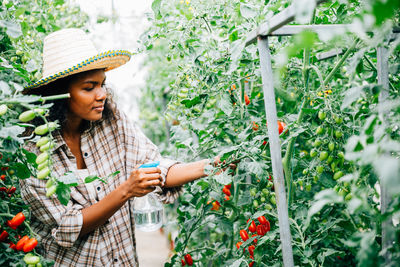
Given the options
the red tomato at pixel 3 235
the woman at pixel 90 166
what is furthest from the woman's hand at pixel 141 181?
the red tomato at pixel 3 235

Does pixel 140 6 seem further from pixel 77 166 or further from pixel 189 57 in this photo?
pixel 77 166

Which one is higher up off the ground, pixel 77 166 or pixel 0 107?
pixel 0 107

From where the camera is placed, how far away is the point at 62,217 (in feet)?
4.53

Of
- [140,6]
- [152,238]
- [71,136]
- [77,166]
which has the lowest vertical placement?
[152,238]

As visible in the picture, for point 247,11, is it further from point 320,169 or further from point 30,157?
point 30,157

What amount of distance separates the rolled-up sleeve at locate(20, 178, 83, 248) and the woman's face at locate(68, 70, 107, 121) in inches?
13.0

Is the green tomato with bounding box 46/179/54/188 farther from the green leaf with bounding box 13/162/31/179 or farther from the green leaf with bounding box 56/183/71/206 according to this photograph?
the green leaf with bounding box 13/162/31/179

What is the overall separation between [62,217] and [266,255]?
78 cm

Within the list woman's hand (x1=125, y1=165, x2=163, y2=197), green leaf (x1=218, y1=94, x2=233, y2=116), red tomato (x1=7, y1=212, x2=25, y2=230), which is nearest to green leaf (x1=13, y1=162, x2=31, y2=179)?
red tomato (x1=7, y1=212, x2=25, y2=230)

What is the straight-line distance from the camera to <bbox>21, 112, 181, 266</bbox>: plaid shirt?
4.51 ft

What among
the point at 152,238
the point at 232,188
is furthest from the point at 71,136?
the point at 152,238

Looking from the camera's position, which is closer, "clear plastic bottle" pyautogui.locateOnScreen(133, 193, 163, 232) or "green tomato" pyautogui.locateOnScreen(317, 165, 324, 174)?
"green tomato" pyautogui.locateOnScreen(317, 165, 324, 174)

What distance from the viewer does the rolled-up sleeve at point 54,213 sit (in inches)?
53.6

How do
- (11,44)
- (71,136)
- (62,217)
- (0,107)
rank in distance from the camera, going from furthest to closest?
(71,136) → (11,44) → (62,217) → (0,107)
